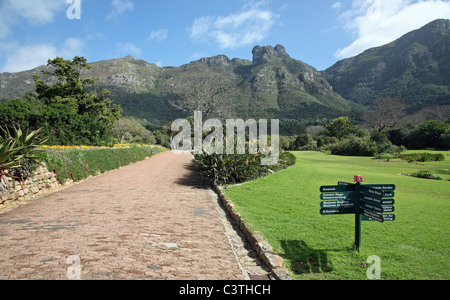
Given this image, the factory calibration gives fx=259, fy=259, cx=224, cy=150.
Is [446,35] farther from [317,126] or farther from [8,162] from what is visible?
[8,162]

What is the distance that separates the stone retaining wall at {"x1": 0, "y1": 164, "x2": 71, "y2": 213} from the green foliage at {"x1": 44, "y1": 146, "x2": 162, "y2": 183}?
11.9 inches

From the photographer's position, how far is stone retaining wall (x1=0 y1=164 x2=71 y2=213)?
254 inches

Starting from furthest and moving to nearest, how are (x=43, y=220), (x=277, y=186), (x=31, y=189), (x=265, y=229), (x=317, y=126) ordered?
(x=317, y=126) < (x=277, y=186) < (x=31, y=189) < (x=43, y=220) < (x=265, y=229)

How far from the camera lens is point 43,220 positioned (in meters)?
5.32

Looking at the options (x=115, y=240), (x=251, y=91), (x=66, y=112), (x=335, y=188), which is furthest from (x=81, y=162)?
(x=251, y=91)

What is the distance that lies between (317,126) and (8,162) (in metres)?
61.8

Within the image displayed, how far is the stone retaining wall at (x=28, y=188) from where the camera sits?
645cm

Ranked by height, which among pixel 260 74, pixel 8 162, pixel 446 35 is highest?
pixel 446 35

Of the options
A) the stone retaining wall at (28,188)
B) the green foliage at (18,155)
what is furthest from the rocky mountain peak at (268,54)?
the green foliage at (18,155)

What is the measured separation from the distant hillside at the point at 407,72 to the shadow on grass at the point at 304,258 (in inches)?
2533

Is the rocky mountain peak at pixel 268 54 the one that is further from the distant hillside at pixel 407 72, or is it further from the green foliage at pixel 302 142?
the green foliage at pixel 302 142

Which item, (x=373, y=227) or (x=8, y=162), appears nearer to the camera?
(x=373, y=227)
